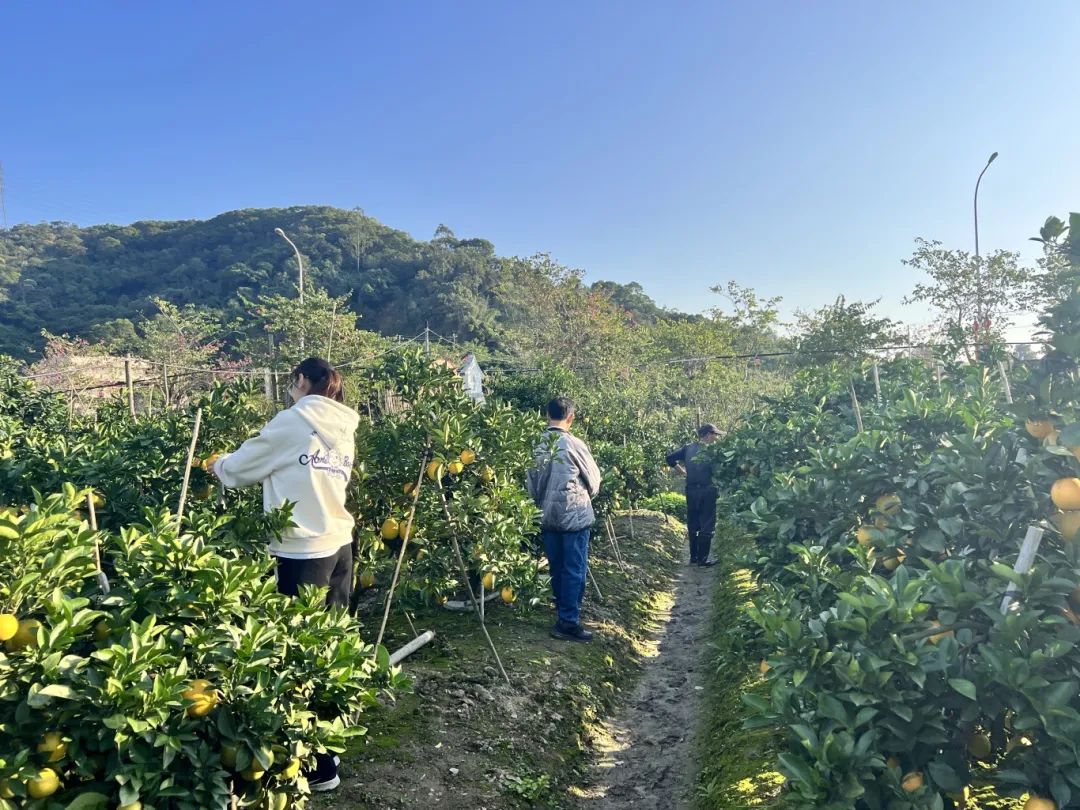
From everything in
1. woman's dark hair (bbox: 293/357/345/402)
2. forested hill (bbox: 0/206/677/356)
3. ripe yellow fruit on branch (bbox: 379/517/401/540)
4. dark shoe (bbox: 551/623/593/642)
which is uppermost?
forested hill (bbox: 0/206/677/356)

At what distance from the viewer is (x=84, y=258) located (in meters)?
46.9

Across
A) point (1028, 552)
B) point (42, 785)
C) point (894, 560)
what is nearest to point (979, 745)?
point (1028, 552)

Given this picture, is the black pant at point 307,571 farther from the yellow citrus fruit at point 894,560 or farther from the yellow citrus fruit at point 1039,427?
the yellow citrus fruit at point 1039,427

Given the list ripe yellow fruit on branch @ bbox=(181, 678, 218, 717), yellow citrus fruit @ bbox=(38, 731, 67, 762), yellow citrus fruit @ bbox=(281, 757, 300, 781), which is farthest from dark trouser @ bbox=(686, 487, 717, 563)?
yellow citrus fruit @ bbox=(38, 731, 67, 762)

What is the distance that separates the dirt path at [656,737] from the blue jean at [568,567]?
807 mm

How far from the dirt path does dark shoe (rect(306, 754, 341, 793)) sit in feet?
4.43

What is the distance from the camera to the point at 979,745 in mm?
1798

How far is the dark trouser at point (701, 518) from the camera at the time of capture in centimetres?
894

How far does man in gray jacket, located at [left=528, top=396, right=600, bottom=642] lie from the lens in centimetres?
509

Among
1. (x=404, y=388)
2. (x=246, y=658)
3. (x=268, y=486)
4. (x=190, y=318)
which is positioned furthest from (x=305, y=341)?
(x=246, y=658)

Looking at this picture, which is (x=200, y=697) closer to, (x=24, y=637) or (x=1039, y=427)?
(x=24, y=637)

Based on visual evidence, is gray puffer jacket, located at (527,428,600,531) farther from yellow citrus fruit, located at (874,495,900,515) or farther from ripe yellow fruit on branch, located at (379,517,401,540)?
yellow citrus fruit, located at (874,495,900,515)

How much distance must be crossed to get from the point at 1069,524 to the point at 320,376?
294cm

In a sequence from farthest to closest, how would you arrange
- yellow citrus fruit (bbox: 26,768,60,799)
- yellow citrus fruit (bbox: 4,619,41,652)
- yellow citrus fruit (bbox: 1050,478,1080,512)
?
yellow citrus fruit (bbox: 1050,478,1080,512) < yellow citrus fruit (bbox: 4,619,41,652) < yellow citrus fruit (bbox: 26,768,60,799)
